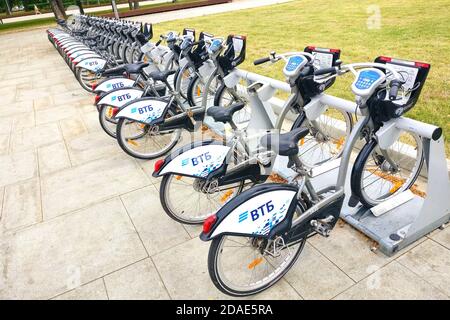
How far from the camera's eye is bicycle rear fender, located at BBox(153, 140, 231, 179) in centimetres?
283

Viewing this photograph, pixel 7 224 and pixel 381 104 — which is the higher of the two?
pixel 381 104

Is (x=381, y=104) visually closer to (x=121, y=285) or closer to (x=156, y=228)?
(x=156, y=228)

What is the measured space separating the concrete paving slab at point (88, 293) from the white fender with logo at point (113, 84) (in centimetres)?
318

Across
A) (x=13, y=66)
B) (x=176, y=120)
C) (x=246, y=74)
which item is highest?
(x=246, y=74)

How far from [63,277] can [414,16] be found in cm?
1163

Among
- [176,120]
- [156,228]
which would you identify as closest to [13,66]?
[176,120]

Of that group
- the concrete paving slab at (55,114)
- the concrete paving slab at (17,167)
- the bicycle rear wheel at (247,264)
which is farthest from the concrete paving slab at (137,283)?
the concrete paving slab at (55,114)

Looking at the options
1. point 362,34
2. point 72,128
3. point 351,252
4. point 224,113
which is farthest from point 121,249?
point 362,34

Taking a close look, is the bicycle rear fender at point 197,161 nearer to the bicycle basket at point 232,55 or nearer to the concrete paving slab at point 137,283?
the concrete paving slab at point 137,283

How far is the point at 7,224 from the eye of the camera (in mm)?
3379

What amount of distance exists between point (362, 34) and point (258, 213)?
8646mm

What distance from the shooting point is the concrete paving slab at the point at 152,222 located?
Result: 9.77 ft

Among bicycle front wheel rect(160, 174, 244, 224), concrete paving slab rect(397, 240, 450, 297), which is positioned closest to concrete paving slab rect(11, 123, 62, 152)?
bicycle front wheel rect(160, 174, 244, 224)

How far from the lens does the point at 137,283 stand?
2.61 metres
